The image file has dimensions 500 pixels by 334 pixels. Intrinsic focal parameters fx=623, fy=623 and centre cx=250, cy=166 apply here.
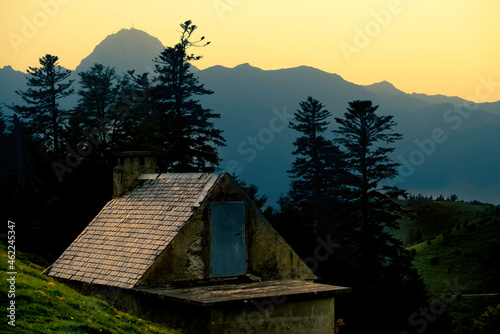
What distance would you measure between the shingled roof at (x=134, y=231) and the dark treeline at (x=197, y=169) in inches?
117

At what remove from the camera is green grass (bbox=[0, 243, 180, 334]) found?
1220cm

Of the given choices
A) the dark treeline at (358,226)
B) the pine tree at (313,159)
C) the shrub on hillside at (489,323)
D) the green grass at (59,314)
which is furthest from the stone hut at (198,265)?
the pine tree at (313,159)

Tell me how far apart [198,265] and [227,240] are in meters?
1.19

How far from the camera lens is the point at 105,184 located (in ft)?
125

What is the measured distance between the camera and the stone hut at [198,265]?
54.2 ft

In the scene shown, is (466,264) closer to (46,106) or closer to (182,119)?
(182,119)

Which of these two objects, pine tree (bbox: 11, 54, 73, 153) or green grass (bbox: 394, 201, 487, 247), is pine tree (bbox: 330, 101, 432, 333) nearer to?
green grass (bbox: 394, 201, 487, 247)

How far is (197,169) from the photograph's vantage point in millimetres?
56625

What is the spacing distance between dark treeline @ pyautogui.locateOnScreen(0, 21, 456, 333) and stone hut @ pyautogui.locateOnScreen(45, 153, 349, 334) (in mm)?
4564

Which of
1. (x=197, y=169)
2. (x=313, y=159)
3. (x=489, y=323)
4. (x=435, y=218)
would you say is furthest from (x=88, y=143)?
(x=435, y=218)

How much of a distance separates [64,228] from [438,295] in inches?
997

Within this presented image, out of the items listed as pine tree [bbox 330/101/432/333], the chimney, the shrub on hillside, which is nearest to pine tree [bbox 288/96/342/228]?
pine tree [bbox 330/101/432/333]

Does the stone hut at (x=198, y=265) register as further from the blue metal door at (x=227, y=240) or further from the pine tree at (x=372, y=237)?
the pine tree at (x=372, y=237)

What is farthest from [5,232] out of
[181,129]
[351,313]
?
[351,313]
